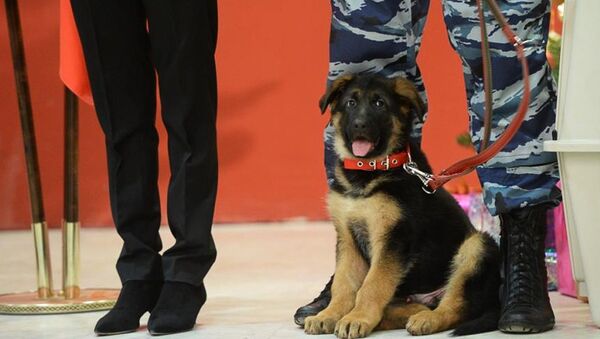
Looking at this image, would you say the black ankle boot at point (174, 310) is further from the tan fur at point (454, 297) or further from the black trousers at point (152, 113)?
the tan fur at point (454, 297)

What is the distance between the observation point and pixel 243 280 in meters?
3.42

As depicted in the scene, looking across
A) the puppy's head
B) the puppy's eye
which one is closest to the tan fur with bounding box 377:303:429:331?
the puppy's head

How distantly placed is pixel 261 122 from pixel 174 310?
2.98 metres

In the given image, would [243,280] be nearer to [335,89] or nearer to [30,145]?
[30,145]

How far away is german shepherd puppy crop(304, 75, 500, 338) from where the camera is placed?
224 cm

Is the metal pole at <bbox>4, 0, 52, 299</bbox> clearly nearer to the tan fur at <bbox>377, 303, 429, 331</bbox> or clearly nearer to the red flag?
the red flag

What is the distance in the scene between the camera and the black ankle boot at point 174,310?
7.45 ft

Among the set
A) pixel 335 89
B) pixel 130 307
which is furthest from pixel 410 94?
pixel 130 307

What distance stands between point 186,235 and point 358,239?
0.39 metres

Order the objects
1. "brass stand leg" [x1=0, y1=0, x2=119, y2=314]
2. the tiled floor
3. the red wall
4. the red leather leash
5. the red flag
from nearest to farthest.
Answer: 1. the red leather leash
2. the tiled floor
3. the red flag
4. "brass stand leg" [x1=0, y1=0, x2=119, y2=314]
5. the red wall

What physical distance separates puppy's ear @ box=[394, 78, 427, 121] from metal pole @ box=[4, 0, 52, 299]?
3.91 feet

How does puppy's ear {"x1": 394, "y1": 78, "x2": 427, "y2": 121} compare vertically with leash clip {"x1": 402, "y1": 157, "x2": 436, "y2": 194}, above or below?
above

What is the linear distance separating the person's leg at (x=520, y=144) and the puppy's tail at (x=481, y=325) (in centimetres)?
3

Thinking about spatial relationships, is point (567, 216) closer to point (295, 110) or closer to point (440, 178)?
point (440, 178)
